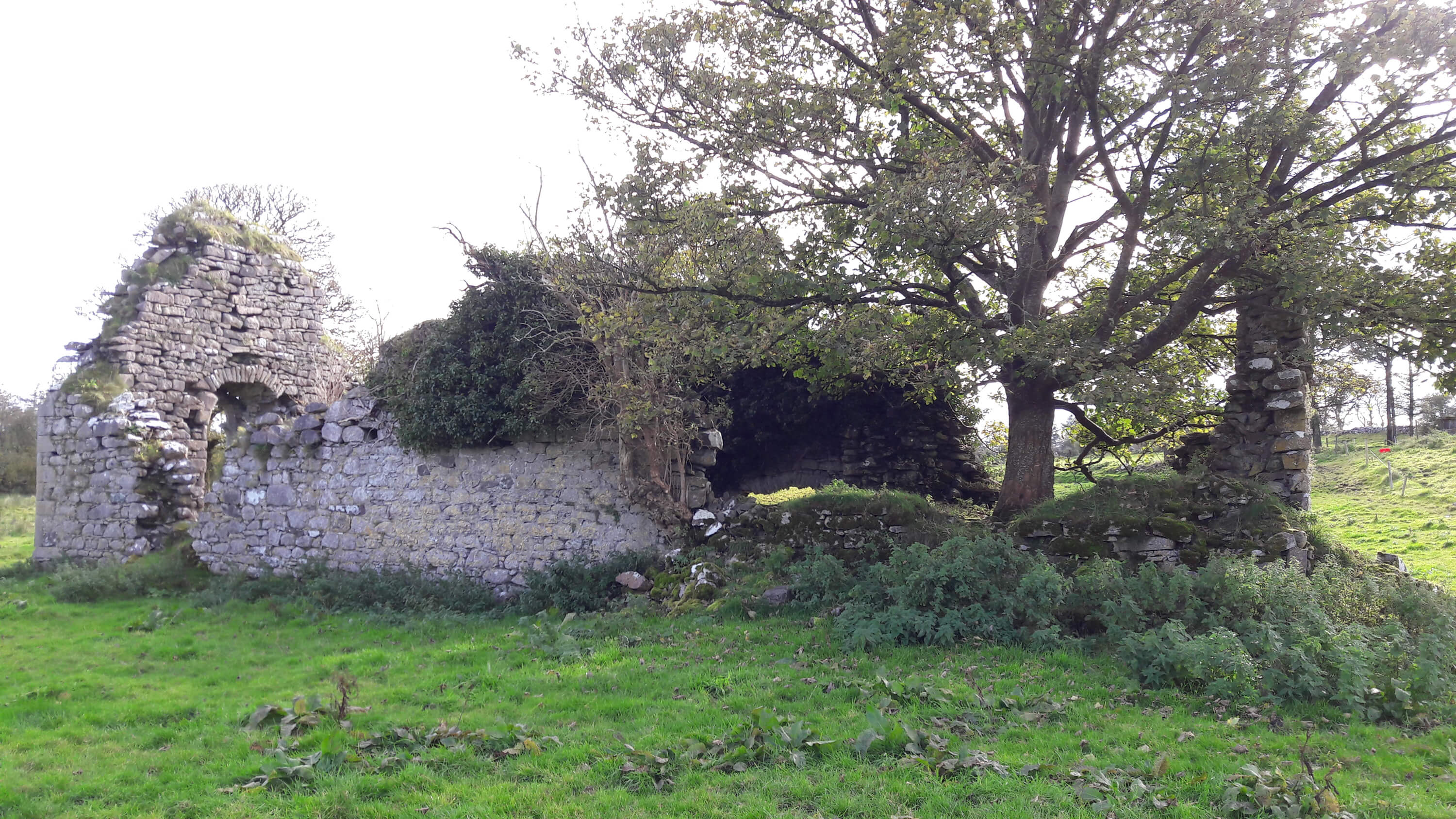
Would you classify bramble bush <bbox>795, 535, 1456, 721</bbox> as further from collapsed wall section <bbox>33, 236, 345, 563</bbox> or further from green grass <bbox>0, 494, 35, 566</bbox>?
green grass <bbox>0, 494, 35, 566</bbox>

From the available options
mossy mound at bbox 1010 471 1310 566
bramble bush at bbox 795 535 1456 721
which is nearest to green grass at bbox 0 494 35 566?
bramble bush at bbox 795 535 1456 721

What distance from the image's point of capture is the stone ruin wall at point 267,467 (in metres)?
11.0

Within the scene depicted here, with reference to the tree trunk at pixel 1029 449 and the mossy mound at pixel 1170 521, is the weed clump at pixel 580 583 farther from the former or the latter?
the mossy mound at pixel 1170 521

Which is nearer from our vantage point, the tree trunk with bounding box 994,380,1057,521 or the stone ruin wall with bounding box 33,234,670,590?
the tree trunk with bounding box 994,380,1057,521

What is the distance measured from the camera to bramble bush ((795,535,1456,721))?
590cm

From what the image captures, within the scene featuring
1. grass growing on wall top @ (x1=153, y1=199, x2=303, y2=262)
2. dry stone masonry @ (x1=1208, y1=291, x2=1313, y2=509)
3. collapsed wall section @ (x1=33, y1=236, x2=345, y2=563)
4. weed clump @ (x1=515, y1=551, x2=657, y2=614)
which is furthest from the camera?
grass growing on wall top @ (x1=153, y1=199, x2=303, y2=262)

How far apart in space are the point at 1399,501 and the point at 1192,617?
13306 millimetres

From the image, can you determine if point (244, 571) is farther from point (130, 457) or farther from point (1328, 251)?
point (1328, 251)

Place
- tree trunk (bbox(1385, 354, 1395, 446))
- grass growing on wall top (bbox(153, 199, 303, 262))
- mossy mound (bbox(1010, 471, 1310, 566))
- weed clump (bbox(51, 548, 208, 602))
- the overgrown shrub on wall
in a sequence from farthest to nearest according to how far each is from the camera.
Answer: tree trunk (bbox(1385, 354, 1395, 446)), grass growing on wall top (bbox(153, 199, 303, 262)), weed clump (bbox(51, 548, 208, 602)), the overgrown shrub on wall, mossy mound (bbox(1010, 471, 1310, 566))

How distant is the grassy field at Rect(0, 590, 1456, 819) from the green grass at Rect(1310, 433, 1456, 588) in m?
5.66

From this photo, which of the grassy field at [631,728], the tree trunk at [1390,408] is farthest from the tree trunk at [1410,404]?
the grassy field at [631,728]

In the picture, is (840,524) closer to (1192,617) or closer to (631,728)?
(1192,617)

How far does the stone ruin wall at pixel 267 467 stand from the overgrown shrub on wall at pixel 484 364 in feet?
1.56

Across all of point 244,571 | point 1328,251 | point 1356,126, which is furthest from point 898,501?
point 244,571
